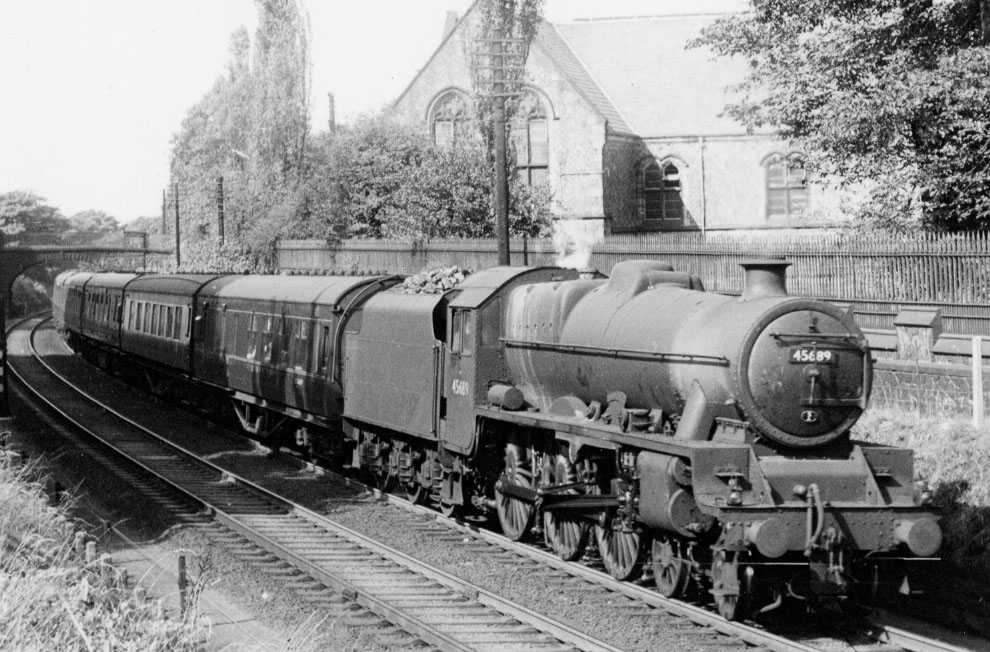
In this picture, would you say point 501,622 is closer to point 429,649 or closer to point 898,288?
point 429,649

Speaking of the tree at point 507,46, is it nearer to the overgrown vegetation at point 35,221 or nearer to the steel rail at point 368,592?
the steel rail at point 368,592

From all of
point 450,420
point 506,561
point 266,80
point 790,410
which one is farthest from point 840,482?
point 266,80

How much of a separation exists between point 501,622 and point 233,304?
14166mm

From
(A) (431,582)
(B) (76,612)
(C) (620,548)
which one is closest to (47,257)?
(A) (431,582)

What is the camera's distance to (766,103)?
2292 cm

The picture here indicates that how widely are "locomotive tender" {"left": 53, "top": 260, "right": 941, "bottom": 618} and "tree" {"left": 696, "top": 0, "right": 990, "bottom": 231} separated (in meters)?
8.89

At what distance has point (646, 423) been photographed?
1084 cm

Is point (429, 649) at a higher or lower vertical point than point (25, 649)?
lower

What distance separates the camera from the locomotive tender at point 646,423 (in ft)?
31.7

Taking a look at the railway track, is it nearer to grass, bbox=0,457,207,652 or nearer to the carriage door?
the carriage door

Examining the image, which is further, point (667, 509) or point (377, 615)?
point (377, 615)

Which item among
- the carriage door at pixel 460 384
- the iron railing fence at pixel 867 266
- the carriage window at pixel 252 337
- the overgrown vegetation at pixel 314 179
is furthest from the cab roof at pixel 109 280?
the carriage door at pixel 460 384

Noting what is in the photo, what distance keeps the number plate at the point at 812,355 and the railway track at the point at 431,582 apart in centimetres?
224

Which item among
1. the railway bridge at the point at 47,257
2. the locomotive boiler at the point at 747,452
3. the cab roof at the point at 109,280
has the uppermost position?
the railway bridge at the point at 47,257
